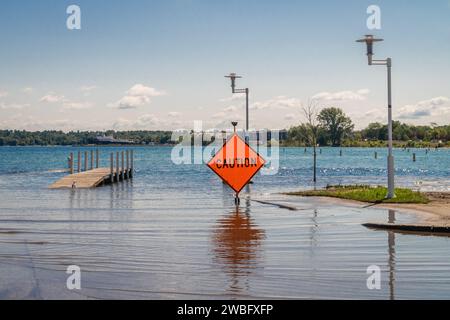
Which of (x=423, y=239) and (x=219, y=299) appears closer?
(x=219, y=299)

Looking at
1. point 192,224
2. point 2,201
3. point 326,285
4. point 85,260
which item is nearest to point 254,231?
point 192,224

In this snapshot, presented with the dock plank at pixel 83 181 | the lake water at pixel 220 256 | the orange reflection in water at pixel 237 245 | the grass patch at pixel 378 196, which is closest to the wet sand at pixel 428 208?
the grass patch at pixel 378 196

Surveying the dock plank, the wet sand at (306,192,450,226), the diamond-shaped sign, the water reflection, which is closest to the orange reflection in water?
the water reflection

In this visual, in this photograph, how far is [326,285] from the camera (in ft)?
36.2

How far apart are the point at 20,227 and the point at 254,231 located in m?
6.73

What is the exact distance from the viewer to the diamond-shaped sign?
26.2 metres

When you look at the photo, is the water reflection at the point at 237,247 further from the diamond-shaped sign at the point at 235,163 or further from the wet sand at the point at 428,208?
the wet sand at the point at 428,208

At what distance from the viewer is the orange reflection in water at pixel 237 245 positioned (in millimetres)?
12380

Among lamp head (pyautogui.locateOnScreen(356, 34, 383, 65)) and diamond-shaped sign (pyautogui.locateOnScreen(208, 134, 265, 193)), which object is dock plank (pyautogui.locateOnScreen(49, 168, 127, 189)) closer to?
diamond-shaped sign (pyautogui.locateOnScreen(208, 134, 265, 193))

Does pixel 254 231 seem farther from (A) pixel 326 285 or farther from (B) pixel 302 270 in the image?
(A) pixel 326 285

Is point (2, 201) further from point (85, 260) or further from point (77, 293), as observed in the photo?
point (77, 293)

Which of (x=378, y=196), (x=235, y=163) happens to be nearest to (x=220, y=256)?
(x=235, y=163)
